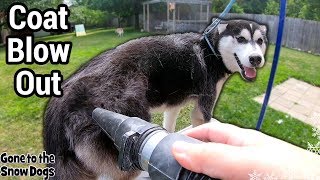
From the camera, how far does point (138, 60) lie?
728 mm

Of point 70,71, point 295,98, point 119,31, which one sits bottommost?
point 295,98

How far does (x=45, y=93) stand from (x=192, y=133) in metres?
0.54

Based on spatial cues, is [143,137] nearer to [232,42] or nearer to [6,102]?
[232,42]

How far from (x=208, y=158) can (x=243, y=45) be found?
646mm

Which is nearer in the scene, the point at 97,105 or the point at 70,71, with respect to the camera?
the point at 97,105

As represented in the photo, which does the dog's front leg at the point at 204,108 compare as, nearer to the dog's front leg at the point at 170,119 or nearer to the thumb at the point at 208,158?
the dog's front leg at the point at 170,119

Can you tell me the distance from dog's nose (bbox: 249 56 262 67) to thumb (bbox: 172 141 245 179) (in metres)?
0.60

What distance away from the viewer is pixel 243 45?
820mm

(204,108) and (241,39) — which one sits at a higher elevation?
(241,39)

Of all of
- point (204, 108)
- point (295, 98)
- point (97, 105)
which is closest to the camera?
point (97, 105)

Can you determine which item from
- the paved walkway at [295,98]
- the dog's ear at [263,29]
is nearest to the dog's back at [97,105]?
the dog's ear at [263,29]

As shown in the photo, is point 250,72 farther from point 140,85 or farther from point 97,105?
point 97,105

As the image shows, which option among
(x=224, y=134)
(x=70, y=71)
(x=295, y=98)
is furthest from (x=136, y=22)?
(x=295, y=98)

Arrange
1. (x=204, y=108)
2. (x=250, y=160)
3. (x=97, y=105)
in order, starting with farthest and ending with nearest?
(x=204, y=108) < (x=97, y=105) < (x=250, y=160)
